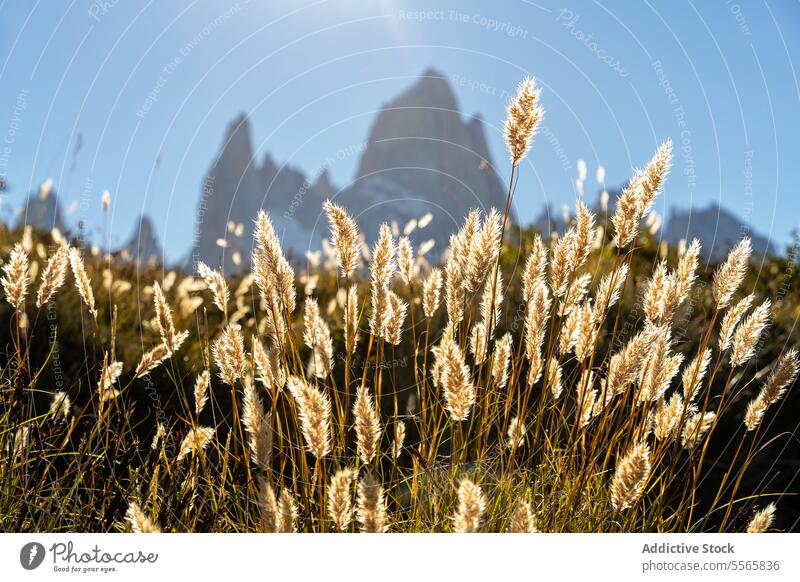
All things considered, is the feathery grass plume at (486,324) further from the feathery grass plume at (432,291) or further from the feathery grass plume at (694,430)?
the feathery grass plume at (694,430)

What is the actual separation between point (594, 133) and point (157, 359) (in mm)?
1700

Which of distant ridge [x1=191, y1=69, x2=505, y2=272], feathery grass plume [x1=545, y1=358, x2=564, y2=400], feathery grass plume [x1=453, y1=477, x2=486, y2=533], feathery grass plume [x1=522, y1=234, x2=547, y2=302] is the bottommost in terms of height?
feathery grass plume [x1=453, y1=477, x2=486, y2=533]

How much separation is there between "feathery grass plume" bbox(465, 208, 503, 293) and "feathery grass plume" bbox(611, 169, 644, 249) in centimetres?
39

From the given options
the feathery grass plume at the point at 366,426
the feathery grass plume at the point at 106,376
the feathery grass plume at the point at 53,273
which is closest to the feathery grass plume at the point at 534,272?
the feathery grass plume at the point at 366,426

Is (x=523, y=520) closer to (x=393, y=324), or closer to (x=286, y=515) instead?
(x=286, y=515)

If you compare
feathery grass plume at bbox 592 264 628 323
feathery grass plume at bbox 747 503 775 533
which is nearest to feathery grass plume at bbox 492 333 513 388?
feathery grass plume at bbox 592 264 628 323

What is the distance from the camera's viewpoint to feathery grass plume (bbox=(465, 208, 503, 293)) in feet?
5.24

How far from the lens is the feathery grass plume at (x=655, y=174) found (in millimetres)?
1776

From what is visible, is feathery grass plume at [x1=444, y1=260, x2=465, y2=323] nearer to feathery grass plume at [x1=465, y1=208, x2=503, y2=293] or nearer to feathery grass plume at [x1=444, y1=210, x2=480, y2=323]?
feathery grass plume at [x1=444, y1=210, x2=480, y2=323]

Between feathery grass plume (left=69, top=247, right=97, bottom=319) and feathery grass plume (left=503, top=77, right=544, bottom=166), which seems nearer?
feathery grass plume (left=503, top=77, right=544, bottom=166)

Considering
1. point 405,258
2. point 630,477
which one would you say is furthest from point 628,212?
point 630,477
